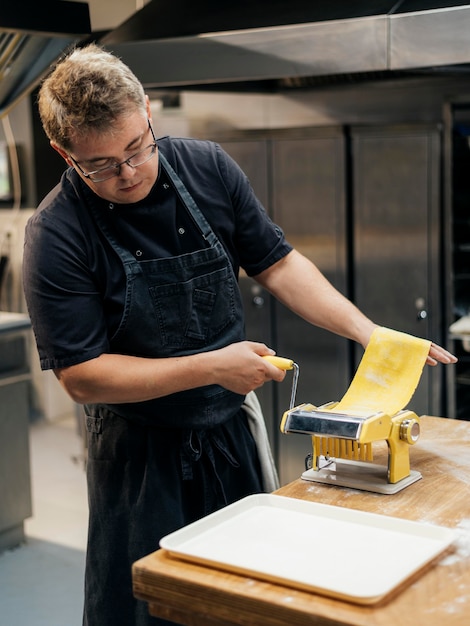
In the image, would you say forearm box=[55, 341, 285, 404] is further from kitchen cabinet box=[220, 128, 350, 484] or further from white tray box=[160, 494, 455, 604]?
kitchen cabinet box=[220, 128, 350, 484]

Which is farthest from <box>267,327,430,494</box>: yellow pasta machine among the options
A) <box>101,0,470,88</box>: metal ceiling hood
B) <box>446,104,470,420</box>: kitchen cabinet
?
<box>446,104,470,420</box>: kitchen cabinet

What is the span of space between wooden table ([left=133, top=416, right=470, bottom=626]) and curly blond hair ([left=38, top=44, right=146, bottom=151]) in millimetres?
804

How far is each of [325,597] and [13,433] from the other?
2.75 meters

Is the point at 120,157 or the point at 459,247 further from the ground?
the point at 120,157

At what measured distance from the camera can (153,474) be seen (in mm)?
1889

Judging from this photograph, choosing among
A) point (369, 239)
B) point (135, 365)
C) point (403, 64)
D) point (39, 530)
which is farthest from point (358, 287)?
point (135, 365)

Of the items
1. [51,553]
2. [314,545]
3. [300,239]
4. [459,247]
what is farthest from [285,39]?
[51,553]

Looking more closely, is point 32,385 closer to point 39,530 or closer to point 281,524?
point 39,530

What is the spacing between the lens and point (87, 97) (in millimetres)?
1658

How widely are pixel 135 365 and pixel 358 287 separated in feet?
6.94

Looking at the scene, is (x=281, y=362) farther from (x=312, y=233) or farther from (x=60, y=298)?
(x=312, y=233)

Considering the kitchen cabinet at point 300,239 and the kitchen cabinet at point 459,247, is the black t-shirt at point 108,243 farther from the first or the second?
the kitchen cabinet at point 300,239

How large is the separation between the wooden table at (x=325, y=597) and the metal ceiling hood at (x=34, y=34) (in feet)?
6.47

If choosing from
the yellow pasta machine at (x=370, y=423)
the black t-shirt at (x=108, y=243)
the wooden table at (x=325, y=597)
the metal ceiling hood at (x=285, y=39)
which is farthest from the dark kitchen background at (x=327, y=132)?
the wooden table at (x=325, y=597)
